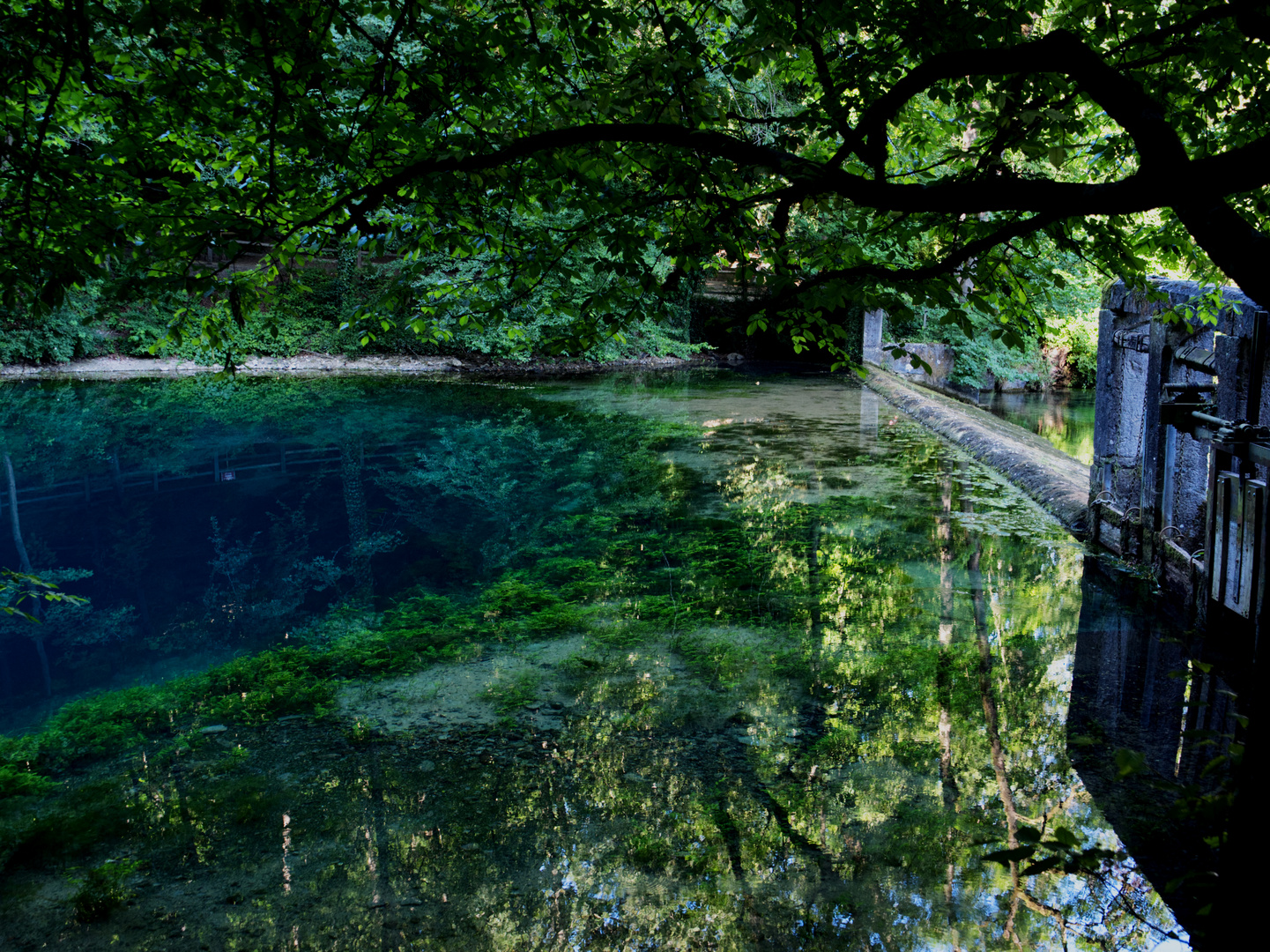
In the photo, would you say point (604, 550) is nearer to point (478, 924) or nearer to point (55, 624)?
point (55, 624)

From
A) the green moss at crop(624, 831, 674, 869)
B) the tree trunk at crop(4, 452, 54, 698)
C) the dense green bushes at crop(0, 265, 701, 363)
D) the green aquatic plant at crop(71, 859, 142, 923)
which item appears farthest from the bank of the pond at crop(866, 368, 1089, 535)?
the tree trunk at crop(4, 452, 54, 698)

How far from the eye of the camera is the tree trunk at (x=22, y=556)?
6031 mm

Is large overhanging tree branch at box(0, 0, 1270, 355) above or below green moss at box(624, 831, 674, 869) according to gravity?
above

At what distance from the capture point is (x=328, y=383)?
2064cm

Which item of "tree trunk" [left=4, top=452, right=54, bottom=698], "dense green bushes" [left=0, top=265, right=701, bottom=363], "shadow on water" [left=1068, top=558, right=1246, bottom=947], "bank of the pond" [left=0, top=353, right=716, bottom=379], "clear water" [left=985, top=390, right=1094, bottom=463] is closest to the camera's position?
"shadow on water" [left=1068, top=558, right=1246, bottom=947]

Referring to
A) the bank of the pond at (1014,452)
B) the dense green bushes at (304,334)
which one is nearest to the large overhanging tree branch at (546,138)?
the bank of the pond at (1014,452)

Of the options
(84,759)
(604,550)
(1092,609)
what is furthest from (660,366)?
(84,759)

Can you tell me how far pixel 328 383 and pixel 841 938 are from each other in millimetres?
19450

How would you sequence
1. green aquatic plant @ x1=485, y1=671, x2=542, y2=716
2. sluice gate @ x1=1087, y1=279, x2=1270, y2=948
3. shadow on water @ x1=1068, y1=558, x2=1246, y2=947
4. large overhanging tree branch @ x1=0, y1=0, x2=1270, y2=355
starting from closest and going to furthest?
sluice gate @ x1=1087, y1=279, x2=1270, y2=948 → shadow on water @ x1=1068, y1=558, x2=1246, y2=947 → large overhanging tree branch @ x1=0, y1=0, x2=1270, y2=355 → green aquatic plant @ x1=485, y1=671, x2=542, y2=716

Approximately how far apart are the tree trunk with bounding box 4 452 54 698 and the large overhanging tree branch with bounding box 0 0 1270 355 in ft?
9.93

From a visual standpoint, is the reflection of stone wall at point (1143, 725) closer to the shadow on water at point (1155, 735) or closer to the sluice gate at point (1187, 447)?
the shadow on water at point (1155, 735)

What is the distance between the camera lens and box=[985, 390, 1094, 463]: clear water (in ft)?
51.2

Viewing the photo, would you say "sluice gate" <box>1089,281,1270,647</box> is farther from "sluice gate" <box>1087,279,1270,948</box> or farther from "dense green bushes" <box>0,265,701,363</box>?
"dense green bushes" <box>0,265,701,363</box>

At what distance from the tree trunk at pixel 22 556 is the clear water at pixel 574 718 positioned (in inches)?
3.2
